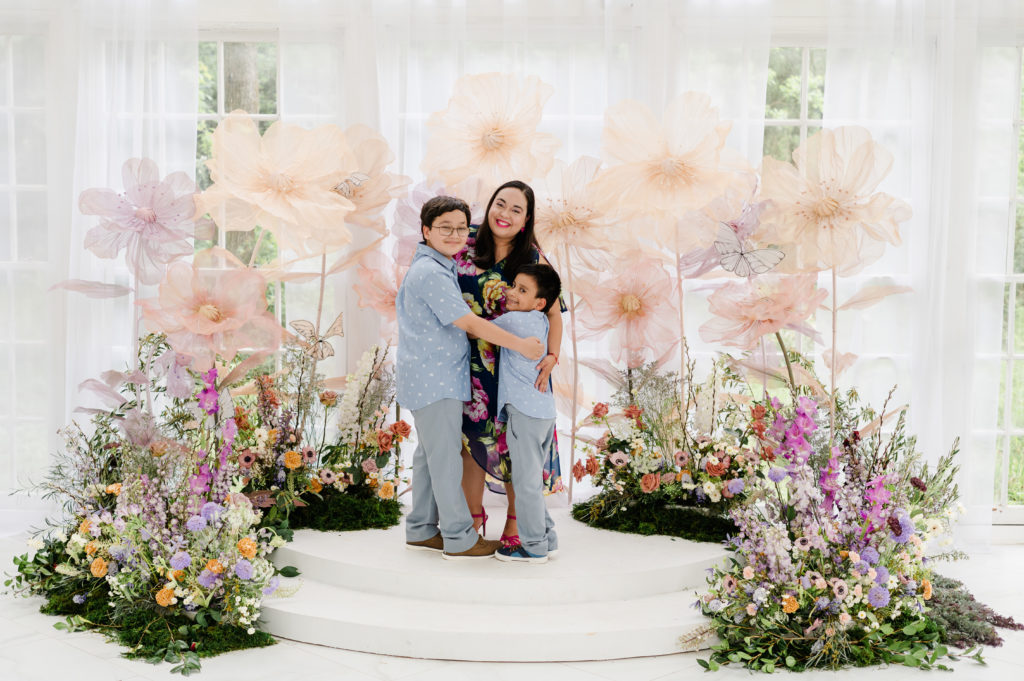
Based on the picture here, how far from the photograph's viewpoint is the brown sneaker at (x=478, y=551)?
11.4ft

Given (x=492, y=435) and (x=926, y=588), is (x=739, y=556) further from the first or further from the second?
(x=492, y=435)

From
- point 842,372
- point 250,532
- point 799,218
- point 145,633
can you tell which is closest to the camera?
point 145,633

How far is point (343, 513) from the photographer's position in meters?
3.93

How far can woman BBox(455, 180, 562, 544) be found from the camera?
11.3 feet

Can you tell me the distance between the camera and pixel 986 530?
4.32 meters

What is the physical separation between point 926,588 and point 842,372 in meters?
1.24

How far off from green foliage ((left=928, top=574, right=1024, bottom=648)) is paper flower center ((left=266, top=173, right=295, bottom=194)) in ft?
9.02

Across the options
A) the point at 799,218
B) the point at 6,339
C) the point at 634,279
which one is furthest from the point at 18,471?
the point at 799,218

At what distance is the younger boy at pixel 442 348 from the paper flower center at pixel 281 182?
2.17 feet

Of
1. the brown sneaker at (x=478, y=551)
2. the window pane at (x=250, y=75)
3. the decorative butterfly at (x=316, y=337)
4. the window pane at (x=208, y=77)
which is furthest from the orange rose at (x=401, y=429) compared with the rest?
the window pane at (x=208, y=77)

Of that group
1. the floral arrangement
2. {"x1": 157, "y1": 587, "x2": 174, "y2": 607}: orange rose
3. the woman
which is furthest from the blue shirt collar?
{"x1": 157, "y1": 587, "x2": 174, "y2": 607}: orange rose

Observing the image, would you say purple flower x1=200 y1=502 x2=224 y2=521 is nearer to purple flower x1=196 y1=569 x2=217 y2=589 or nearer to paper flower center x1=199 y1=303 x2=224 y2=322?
purple flower x1=196 y1=569 x2=217 y2=589

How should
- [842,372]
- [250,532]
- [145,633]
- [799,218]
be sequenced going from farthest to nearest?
[842,372]
[799,218]
[250,532]
[145,633]

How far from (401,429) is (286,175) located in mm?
1123
